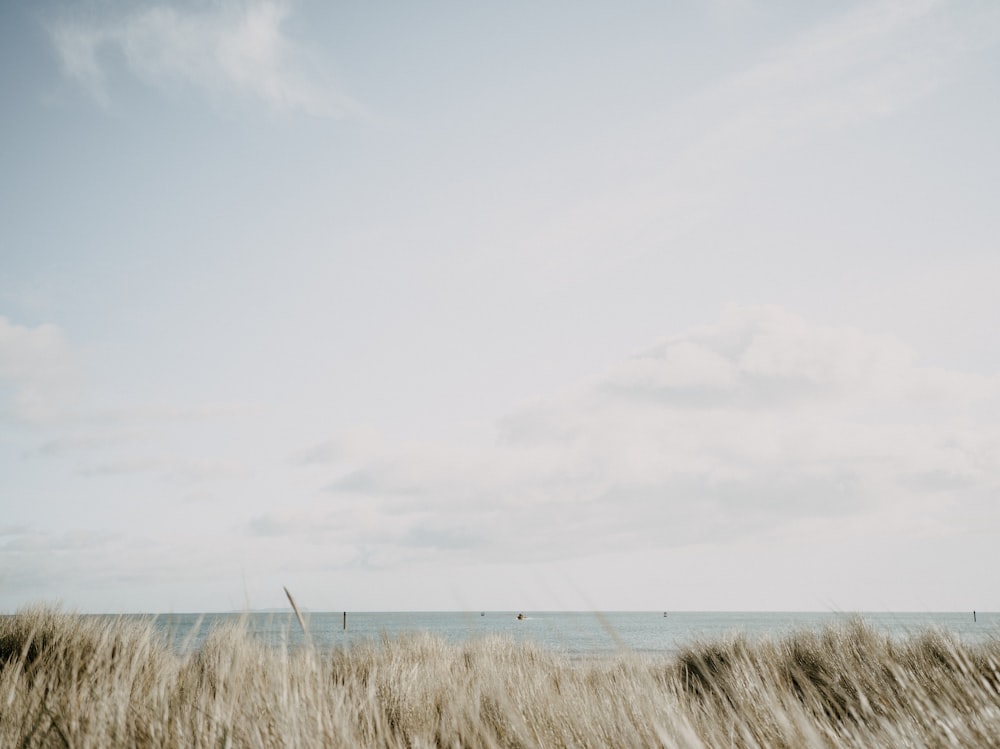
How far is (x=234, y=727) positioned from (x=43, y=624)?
4854 millimetres

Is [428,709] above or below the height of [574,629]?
above

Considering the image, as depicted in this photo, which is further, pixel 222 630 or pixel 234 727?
pixel 222 630

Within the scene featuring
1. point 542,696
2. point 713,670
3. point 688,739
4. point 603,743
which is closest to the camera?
point 688,739

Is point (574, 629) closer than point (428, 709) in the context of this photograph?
No

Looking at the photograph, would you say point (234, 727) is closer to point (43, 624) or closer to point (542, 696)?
point (542, 696)

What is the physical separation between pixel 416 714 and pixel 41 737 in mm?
2170

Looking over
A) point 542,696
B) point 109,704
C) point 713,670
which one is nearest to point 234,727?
point 109,704

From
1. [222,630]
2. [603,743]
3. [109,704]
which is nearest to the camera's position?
[603,743]

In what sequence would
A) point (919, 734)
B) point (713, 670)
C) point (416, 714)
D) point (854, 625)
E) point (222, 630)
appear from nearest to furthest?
point (919, 734)
point (416, 714)
point (222, 630)
point (854, 625)
point (713, 670)

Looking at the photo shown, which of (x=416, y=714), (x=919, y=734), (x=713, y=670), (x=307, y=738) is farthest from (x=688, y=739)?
(x=713, y=670)

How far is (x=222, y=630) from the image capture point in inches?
272

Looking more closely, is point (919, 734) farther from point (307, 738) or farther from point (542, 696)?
point (307, 738)

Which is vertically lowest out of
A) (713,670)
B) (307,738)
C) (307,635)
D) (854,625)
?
(713,670)

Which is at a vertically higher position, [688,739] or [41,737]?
[41,737]
